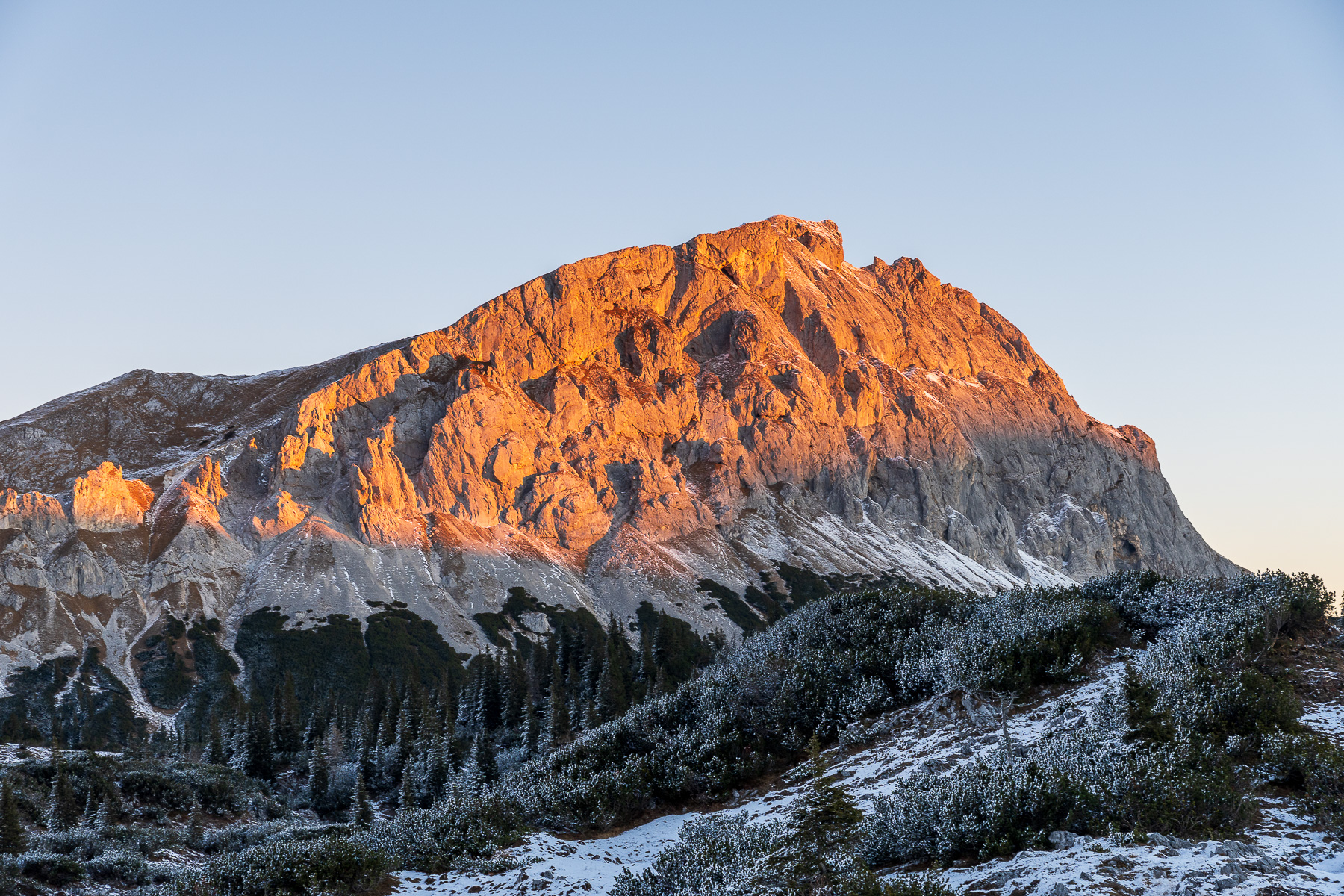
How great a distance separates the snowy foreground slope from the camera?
16.5 metres

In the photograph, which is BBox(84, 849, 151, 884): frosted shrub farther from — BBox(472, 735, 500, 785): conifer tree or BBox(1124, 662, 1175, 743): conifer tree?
BBox(472, 735, 500, 785): conifer tree

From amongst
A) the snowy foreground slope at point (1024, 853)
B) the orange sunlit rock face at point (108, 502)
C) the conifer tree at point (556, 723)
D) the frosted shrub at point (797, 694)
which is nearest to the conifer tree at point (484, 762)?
the conifer tree at point (556, 723)

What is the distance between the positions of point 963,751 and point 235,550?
5778 inches

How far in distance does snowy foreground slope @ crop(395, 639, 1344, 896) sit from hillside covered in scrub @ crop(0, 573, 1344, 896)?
0.28 ft

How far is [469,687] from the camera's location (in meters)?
82.5

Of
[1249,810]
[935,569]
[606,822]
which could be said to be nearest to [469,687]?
[606,822]

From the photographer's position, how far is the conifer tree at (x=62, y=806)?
35.3m

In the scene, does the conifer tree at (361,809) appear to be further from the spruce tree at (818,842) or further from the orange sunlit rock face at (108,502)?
the orange sunlit rock face at (108,502)

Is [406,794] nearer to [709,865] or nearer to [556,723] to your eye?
[556,723]

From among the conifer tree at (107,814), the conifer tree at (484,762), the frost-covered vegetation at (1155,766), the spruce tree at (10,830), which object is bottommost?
the conifer tree at (484,762)

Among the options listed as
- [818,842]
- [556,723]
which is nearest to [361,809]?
[556,723]

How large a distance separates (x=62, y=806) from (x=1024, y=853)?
34825mm

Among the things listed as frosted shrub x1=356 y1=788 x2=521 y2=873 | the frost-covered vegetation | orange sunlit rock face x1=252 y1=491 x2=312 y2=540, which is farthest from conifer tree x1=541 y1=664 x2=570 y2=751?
orange sunlit rock face x1=252 y1=491 x2=312 y2=540

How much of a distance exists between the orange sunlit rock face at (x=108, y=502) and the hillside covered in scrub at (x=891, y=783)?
114058mm
